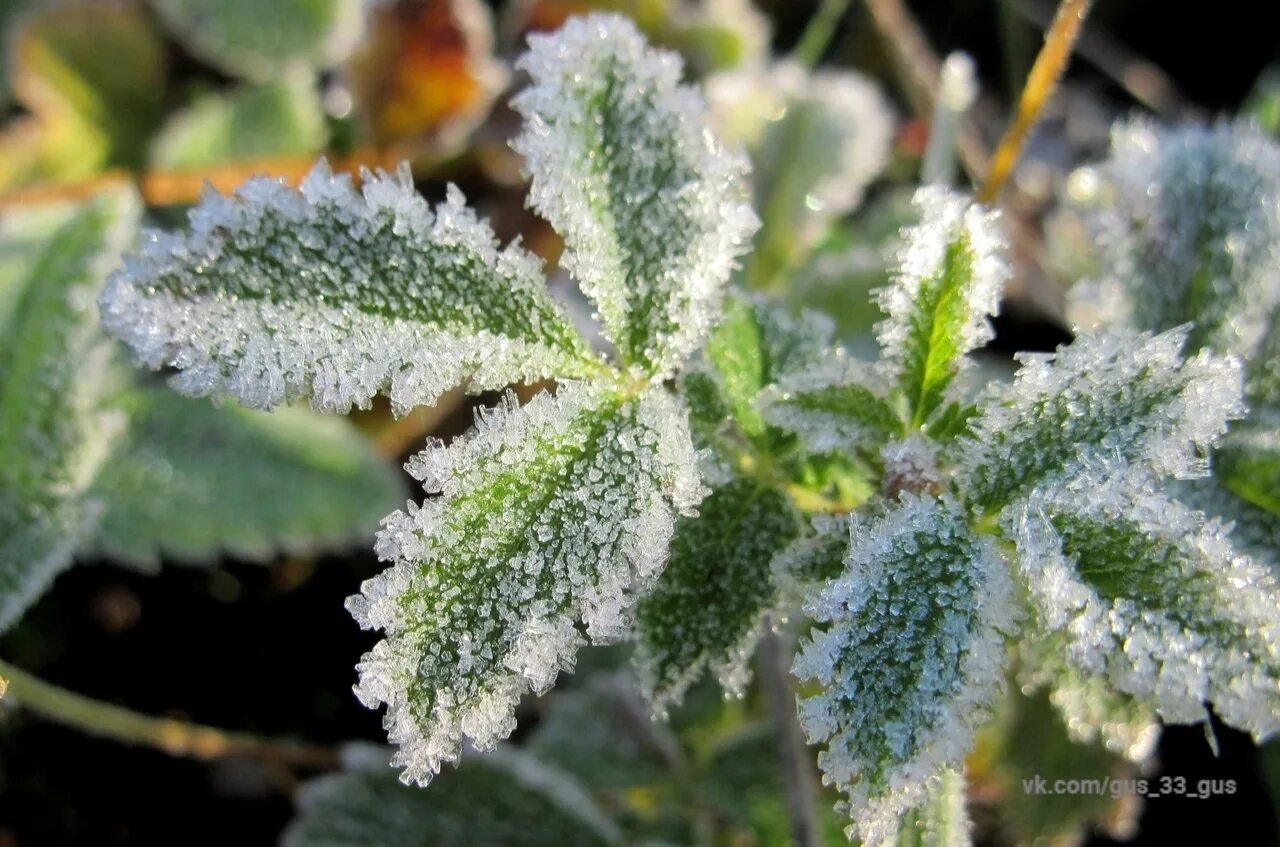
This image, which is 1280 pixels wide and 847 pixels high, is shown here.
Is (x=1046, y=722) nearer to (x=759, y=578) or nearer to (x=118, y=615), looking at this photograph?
(x=759, y=578)

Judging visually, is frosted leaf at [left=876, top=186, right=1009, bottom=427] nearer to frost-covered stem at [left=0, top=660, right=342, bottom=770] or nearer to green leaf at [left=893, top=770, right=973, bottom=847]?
green leaf at [left=893, top=770, right=973, bottom=847]

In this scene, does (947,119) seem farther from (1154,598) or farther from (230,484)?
(230,484)

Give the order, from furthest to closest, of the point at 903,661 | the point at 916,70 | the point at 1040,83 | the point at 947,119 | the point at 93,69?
the point at 93,69 → the point at 916,70 → the point at 947,119 → the point at 1040,83 → the point at 903,661

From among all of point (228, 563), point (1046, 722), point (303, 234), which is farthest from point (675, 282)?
point (228, 563)

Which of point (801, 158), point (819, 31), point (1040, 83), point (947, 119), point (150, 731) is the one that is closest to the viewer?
point (1040, 83)

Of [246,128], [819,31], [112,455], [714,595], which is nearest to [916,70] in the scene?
[819,31]

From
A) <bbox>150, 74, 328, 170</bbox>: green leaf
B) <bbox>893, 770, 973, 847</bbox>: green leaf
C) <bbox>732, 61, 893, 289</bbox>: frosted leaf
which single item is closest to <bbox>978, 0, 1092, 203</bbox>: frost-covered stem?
<bbox>732, 61, 893, 289</bbox>: frosted leaf
